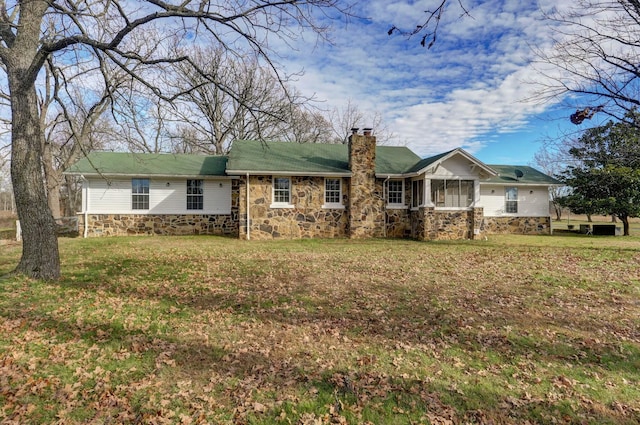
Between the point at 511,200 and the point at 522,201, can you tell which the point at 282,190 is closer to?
the point at 511,200

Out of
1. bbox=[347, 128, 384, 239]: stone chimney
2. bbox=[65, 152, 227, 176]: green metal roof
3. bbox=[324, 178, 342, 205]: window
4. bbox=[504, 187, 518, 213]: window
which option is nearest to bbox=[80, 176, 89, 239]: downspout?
bbox=[65, 152, 227, 176]: green metal roof

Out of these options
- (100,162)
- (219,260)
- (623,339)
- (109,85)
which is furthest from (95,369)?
(100,162)

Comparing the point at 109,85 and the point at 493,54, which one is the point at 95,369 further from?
the point at 493,54

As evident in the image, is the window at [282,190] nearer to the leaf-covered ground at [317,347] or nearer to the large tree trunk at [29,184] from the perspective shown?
the leaf-covered ground at [317,347]

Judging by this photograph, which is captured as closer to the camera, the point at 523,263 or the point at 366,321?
the point at 366,321

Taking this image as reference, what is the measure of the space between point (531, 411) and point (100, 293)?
23.9 ft

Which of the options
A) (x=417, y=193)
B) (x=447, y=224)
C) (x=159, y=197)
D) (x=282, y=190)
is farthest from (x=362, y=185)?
(x=159, y=197)

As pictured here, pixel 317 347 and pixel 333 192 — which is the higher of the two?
pixel 333 192

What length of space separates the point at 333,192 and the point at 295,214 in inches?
89.6

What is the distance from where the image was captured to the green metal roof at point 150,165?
1627 cm

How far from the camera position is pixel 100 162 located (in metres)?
16.9

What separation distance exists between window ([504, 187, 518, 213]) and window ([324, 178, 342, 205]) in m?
11.2

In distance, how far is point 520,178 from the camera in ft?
68.3

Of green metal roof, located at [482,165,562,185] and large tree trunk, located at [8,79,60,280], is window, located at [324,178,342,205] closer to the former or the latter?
green metal roof, located at [482,165,562,185]
